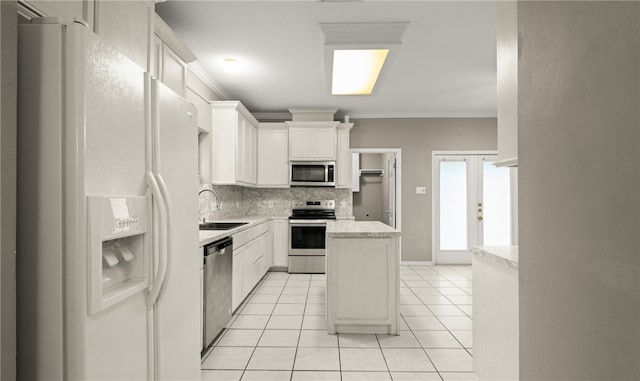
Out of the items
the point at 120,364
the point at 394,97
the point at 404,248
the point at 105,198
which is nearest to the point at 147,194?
the point at 105,198

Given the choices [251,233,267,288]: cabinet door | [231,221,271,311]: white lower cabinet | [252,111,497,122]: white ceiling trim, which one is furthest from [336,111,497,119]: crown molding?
[251,233,267,288]: cabinet door

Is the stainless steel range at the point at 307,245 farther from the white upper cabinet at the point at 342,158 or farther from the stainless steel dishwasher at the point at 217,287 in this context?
the stainless steel dishwasher at the point at 217,287

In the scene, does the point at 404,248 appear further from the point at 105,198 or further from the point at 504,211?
the point at 105,198

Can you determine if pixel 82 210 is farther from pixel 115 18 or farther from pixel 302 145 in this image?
pixel 302 145

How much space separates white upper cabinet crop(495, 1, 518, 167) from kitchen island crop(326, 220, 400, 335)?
129 cm

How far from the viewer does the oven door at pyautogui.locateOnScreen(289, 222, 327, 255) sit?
5.06m

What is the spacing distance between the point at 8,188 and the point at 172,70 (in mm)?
1885

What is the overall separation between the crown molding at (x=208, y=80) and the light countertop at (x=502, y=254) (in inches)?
131

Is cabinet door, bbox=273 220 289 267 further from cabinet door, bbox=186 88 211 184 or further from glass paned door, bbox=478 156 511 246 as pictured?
glass paned door, bbox=478 156 511 246

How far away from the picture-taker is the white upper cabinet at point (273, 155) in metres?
5.41

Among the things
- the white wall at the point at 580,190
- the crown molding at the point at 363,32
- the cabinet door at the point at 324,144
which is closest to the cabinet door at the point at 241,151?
the cabinet door at the point at 324,144

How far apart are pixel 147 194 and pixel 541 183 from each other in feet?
4.22

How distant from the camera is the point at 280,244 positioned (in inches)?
203

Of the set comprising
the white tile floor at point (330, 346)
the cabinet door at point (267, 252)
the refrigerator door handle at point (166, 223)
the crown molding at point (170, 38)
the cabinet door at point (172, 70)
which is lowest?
the white tile floor at point (330, 346)
